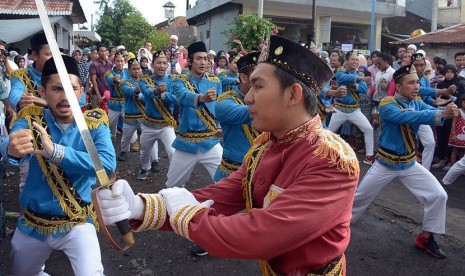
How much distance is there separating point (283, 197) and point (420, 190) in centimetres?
364

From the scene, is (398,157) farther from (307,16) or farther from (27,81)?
(307,16)

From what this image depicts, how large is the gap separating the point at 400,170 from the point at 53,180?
3.59m

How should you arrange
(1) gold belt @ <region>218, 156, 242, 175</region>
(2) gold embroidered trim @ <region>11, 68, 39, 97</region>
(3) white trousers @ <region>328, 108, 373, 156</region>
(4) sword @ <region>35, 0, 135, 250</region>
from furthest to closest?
1. (3) white trousers @ <region>328, 108, 373, 156</region>
2. (2) gold embroidered trim @ <region>11, 68, 39, 97</region>
3. (1) gold belt @ <region>218, 156, 242, 175</region>
4. (4) sword @ <region>35, 0, 135, 250</region>

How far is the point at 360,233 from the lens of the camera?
17.6ft

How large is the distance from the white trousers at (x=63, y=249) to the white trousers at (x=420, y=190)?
3.12 metres

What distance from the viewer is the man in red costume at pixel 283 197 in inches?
63.6

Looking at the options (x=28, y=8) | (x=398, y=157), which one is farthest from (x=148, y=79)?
(x=28, y=8)

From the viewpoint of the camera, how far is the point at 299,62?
1917mm

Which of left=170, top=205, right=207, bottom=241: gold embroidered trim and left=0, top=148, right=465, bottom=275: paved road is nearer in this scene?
left=170, top=205, right=207, bottom=241: gold embroidered trim

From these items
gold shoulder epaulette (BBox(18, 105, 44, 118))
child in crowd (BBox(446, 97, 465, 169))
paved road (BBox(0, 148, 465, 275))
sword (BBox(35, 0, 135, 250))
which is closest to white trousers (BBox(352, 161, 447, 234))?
paved road (BBox(0, 148, 465, 275))

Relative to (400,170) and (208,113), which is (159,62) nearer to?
(208,113)

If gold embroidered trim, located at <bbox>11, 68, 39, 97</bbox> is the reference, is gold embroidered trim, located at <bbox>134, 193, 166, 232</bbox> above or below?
below

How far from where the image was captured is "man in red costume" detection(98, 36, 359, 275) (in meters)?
1.61

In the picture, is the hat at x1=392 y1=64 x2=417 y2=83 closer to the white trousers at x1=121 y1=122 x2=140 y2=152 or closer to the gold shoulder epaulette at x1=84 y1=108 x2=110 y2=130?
the gold shoulder epaulette at x1=84 y1=108 x2=110 y2=130
